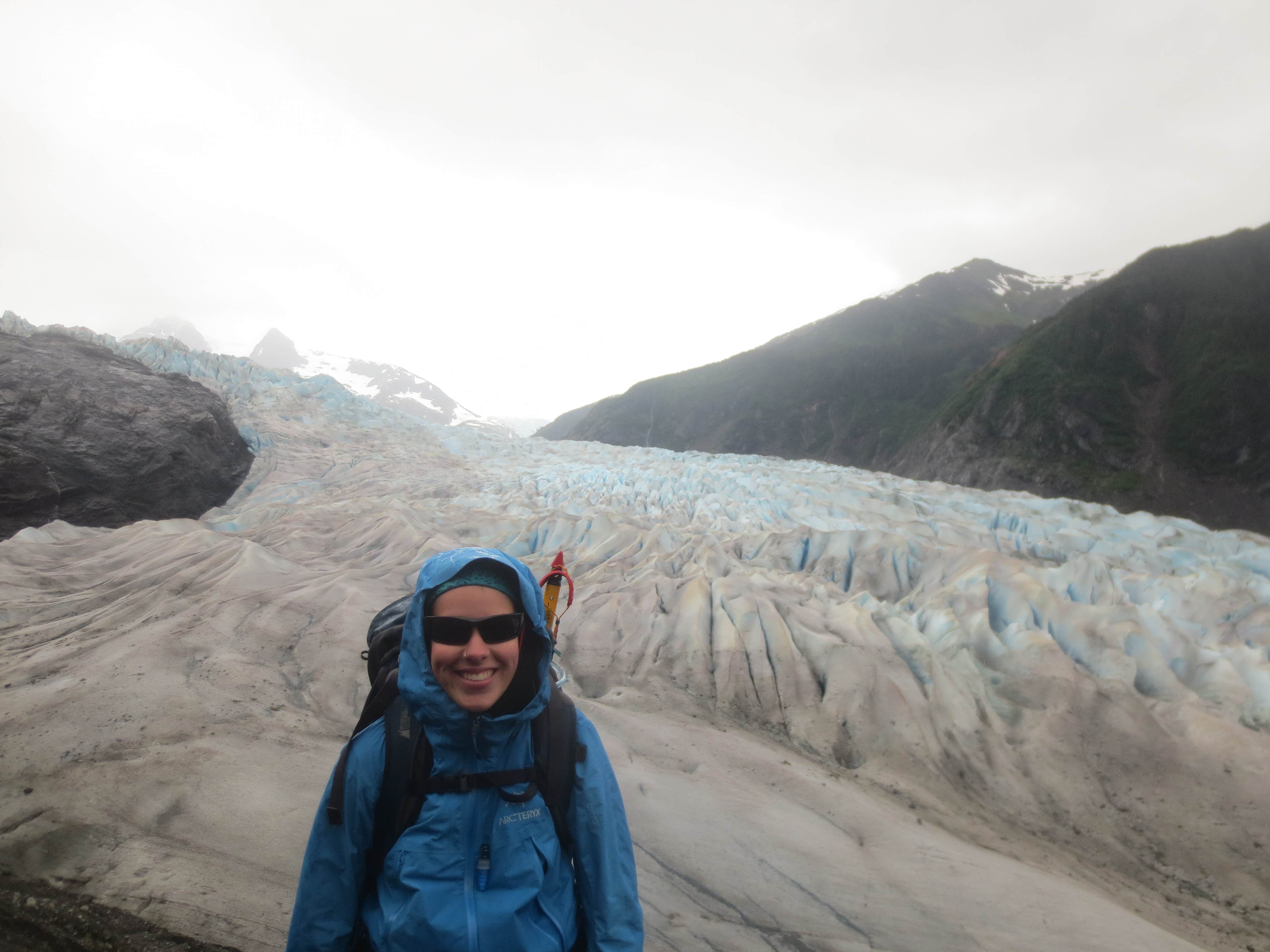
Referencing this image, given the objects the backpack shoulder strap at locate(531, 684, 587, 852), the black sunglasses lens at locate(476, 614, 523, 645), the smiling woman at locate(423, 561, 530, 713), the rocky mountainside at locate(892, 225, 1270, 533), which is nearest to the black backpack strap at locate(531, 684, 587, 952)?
the backpack shoulder strap at locate(531, 684, 587, 852)

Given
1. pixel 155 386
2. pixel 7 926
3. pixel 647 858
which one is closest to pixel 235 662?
pixel 7 926

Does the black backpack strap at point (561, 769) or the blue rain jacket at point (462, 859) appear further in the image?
the black backpack strap at point (561, 769)

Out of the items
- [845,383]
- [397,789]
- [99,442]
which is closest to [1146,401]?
[845,383]

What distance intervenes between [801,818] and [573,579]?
6.08 metres

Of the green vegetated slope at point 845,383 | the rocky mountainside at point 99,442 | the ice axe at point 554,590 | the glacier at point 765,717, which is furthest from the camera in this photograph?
the green vegetated slope at point 845,383

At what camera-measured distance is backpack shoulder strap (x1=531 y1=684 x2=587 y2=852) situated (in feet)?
6.60

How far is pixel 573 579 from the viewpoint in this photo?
33.5 feet

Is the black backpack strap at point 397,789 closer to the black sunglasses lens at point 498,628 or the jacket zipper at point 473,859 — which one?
the jacket zipper at point 473,859

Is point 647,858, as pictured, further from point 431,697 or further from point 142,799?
point 142,799

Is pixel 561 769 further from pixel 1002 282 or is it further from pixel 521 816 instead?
pixel 1002 282

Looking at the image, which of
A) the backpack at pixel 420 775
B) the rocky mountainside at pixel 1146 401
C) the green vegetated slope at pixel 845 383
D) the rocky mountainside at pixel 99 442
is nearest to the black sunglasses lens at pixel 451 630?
the backpack at pixel 420 775

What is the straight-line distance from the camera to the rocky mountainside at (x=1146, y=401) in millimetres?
31422

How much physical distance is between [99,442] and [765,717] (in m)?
14.5

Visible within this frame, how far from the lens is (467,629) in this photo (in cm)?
199
